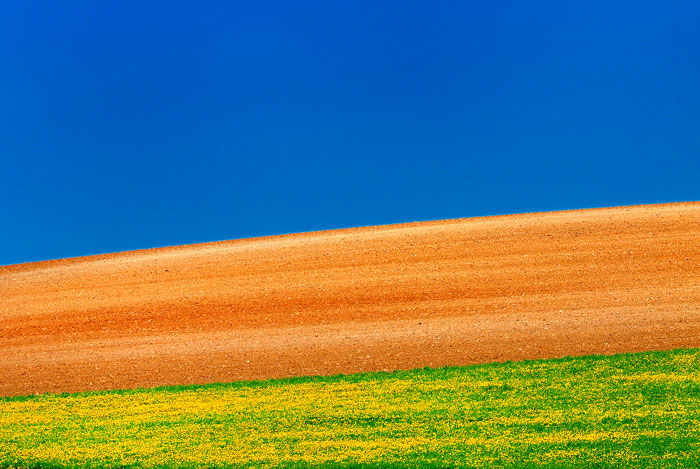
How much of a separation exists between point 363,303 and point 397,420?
6123 mm

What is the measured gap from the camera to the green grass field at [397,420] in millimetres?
6777

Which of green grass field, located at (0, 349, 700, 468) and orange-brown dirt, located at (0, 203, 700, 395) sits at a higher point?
orange-brown dirt, located at (0, 203, 700, 395)

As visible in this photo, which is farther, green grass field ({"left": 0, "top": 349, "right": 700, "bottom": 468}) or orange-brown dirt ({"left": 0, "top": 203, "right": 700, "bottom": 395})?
orange-brown dirt ({"left": 0, "top": 203, "right": 700, "bottom": 395})

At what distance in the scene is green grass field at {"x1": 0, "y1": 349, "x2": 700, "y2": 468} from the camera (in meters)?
6.78

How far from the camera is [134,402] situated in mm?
9273

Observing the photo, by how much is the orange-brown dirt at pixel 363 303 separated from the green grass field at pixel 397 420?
76cm

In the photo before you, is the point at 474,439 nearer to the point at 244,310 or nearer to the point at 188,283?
the point at 244,310

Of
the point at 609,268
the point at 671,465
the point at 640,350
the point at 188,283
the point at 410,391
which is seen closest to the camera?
the point at 671,465

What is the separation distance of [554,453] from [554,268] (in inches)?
348

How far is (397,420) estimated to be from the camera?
25.4ft

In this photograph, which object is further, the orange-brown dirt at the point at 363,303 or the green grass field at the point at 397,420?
the orange-brown dirt at the point at 363,303

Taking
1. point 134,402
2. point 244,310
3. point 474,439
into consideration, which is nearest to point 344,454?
point 474,439

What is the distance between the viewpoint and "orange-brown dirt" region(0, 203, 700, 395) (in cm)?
1057

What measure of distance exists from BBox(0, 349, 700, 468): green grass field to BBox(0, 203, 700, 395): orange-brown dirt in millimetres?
756
